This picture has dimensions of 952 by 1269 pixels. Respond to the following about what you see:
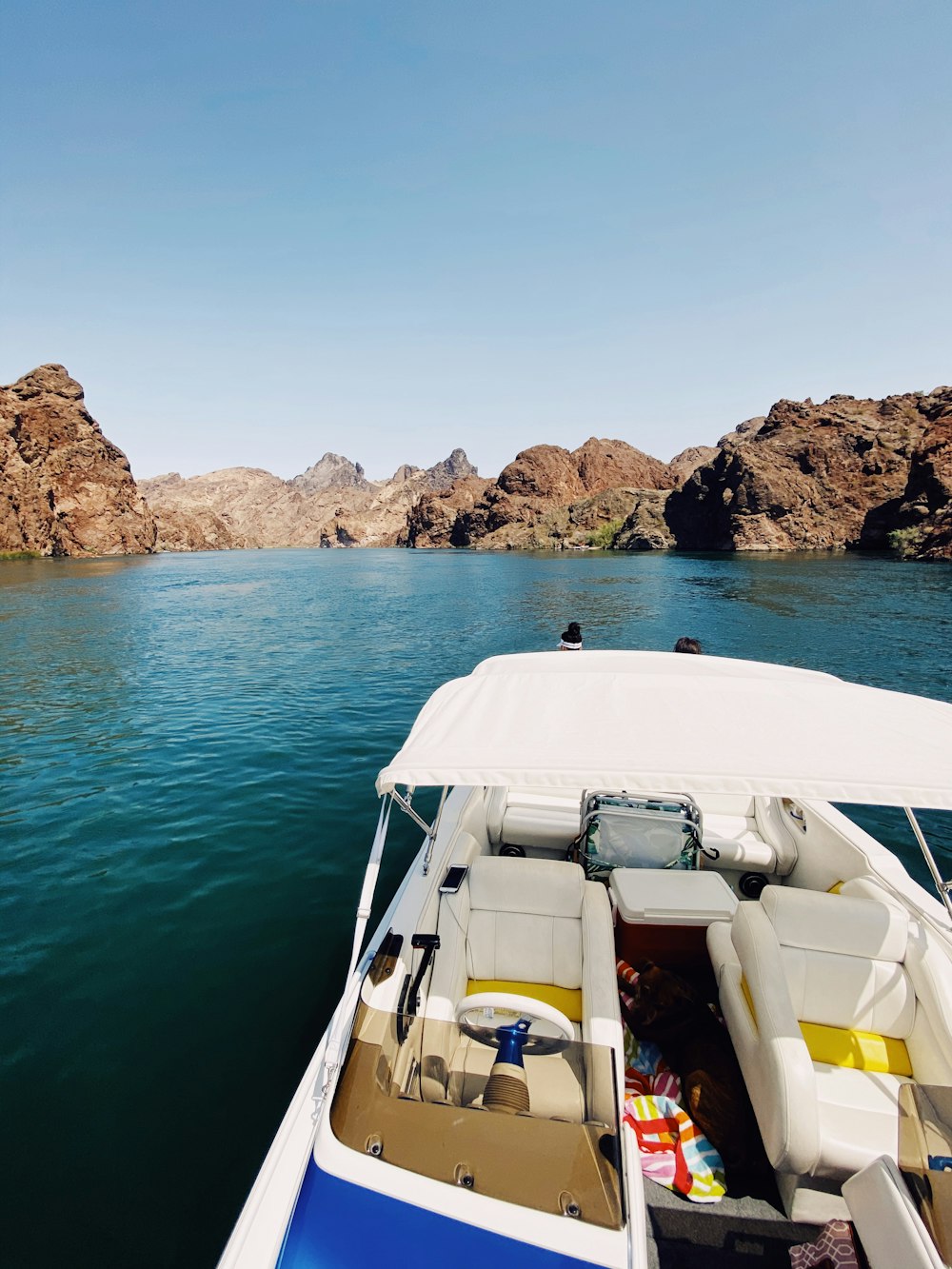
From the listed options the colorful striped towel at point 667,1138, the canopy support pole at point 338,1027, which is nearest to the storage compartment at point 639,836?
the colorful striped towel at point 667,1138

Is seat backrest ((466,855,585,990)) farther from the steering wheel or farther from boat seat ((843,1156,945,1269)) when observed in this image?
boat seat ((843,1156,945,1269))

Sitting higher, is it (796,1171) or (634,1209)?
(634,1209)

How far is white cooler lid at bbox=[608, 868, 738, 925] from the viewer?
5258mm

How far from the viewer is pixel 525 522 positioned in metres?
188

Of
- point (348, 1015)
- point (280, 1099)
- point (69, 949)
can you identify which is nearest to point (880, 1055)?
point (348, 1015)

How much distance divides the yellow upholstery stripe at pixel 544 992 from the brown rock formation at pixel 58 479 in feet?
448

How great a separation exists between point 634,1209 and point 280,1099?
378 cm

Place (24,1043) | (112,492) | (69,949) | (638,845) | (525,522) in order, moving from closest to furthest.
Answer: (24,1043)
(638,845)
(69,949)
(112,492)
(525,522)

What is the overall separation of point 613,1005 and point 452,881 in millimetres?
1639

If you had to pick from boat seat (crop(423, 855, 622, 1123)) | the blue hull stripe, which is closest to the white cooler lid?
boat seat (crop(423, 855, 622, 1123))

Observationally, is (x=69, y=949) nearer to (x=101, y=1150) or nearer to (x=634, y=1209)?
(x=101, y=1150)

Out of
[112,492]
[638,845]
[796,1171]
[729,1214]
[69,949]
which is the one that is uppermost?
[112,492]

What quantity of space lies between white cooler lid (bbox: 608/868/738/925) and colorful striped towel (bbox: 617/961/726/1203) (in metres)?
1.11

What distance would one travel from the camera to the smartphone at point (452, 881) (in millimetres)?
4977
